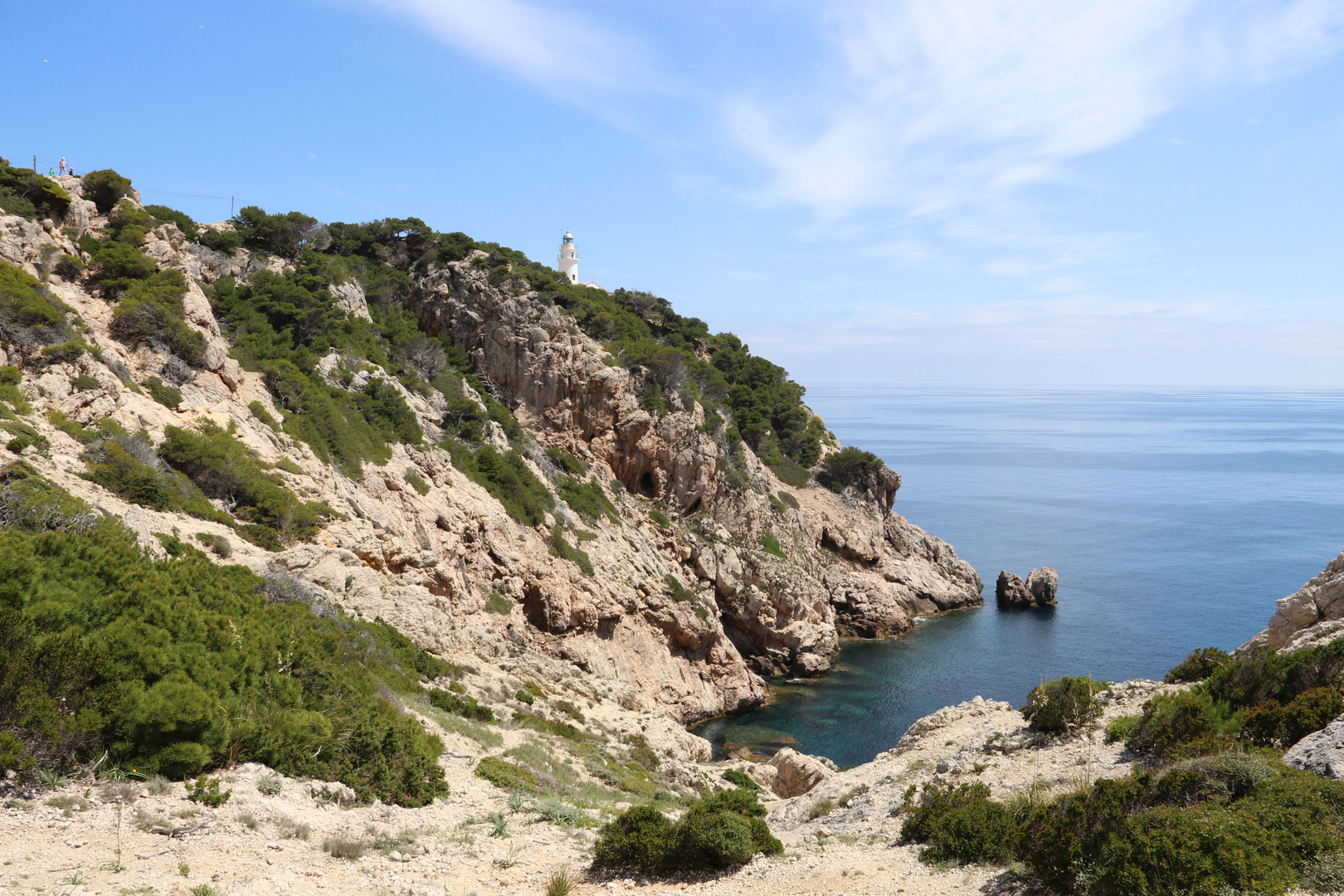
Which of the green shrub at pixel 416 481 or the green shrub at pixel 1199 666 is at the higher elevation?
the green shrub at pixel 416 481

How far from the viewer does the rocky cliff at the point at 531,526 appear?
2297 centimetres

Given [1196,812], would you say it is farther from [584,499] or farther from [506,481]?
[584,499]

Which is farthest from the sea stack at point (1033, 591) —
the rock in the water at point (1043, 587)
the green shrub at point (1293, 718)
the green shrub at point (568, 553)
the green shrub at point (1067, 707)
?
the green shrub at point (1293, 718)

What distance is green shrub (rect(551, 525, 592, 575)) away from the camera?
38125 millimetres

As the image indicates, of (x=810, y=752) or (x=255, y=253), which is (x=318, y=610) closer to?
(x=810, y=752)

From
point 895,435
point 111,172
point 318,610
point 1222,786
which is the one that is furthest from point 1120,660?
point 895,435

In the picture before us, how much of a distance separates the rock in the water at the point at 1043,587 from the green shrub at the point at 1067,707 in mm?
48433

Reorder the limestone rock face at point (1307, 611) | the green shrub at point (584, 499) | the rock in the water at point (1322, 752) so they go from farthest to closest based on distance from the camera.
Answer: the green shrub at point (584, 499)
the limestone rock face at point (1307, 611)
the rock in the water at point (1322, 752)

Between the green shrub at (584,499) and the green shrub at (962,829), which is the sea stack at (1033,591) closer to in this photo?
the green shrub at (584,499)

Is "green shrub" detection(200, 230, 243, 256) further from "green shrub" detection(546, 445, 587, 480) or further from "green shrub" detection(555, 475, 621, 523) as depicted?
"green shrub" detection(555, 475, 621, 523)

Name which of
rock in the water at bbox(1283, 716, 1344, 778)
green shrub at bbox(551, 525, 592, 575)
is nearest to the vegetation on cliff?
rock in the water at bbox(1283, 716, 1344, 778)

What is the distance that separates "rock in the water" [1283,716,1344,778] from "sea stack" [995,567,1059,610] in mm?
53395

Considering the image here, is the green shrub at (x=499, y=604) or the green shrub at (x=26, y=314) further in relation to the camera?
the green shrub at (x=499, y=604)

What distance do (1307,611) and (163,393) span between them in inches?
1365
